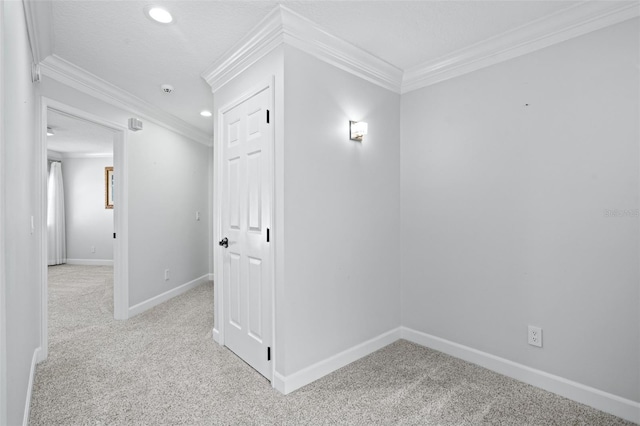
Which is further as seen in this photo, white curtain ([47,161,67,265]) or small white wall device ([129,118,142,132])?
white curtain ([47,161,67,265])

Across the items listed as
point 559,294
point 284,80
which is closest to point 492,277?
point 559,294

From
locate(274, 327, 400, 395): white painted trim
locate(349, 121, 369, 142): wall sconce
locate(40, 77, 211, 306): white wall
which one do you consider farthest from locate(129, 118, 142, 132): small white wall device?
locate(274, 327, 400, 395): white painted trim

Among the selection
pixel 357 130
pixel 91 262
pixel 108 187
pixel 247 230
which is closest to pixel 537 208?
pixel 357 130

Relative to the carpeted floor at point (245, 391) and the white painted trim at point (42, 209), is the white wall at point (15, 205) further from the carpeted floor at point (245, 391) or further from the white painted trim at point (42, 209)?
the white painted trim at point (42, 209)

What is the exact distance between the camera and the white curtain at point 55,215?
6945 mm

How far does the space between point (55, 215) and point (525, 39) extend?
342 inches

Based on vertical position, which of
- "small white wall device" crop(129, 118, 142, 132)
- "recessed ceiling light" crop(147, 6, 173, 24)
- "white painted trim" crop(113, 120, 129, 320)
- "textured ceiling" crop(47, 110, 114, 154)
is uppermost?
"textured ceiling" crop(47, 110, 114, 154)

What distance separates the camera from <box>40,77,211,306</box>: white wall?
3518 mm

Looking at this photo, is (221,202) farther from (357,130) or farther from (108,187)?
(108,187)

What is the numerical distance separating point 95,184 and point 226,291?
20.4ft

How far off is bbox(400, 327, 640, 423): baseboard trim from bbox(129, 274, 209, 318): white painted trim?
3.03 metres

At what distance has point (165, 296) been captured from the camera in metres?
4.18

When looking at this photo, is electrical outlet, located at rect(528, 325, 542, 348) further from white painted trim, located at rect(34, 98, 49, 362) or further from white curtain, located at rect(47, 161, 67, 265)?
white curtain, located at rect(47, 161, 67, 265)

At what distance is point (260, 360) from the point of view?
7.71 ft
